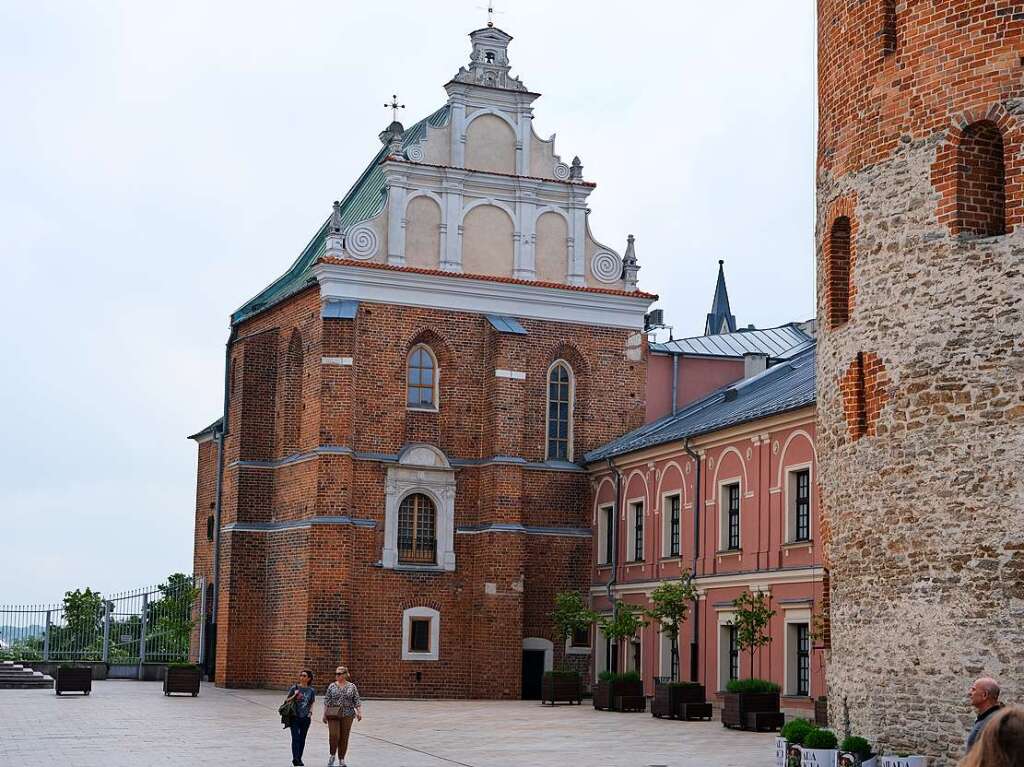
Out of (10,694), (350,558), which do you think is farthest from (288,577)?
(10,694)

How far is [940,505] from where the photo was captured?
723 inches

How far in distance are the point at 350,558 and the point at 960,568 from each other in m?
24.4

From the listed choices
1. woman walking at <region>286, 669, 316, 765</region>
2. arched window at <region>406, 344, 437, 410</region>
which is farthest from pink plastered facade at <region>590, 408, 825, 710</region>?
woman walking at <region>286, 669, 316, 765</region>

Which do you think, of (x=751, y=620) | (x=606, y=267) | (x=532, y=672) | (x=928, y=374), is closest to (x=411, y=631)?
(x=532, y=672)

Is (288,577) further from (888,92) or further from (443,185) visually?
(888,92)

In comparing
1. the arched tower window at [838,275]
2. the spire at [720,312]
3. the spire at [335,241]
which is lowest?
the arched tower window at [838,275]

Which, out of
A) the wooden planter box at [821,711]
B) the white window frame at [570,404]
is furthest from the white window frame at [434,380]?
the wooden planter box at [821,711]

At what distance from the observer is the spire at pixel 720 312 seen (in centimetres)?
9140

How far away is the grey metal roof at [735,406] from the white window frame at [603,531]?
1.33 meters

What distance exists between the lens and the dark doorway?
4181cm

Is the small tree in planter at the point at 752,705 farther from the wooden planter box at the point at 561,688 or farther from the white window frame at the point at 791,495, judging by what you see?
the wooden planter box at the point at 561,688

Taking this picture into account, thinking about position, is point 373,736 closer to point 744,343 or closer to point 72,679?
point 72,679

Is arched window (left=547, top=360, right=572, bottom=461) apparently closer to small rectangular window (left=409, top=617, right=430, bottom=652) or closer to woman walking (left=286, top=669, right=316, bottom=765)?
small rectangular window (left=409, top=617, right=430, bottom=652)

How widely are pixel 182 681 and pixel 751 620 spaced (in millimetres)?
13934
